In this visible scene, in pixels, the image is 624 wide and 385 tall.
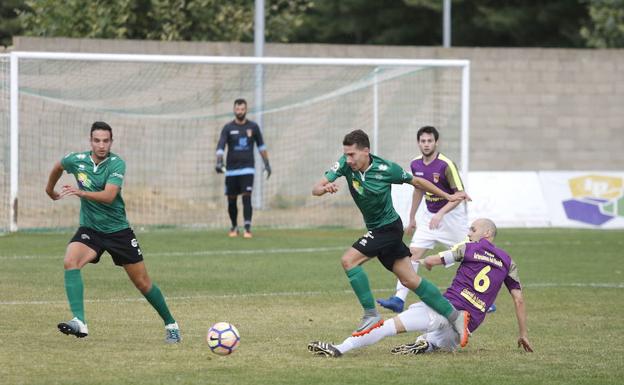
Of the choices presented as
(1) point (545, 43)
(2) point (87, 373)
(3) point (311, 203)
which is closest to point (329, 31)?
(1) point (545, 43)

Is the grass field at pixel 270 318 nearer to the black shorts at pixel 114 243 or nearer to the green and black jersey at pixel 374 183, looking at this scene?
the black shorts at pixel 114 243

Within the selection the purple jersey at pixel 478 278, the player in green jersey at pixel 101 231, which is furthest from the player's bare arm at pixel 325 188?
the player in green jersey at pixel 101 231

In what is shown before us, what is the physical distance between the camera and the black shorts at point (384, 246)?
10.3m

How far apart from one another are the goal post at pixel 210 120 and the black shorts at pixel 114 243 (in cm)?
1074

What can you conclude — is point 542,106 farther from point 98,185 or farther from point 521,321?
point 98,185

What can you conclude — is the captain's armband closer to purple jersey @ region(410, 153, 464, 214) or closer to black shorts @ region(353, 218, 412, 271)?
black shorts @ region(353, 218, 412, 271)

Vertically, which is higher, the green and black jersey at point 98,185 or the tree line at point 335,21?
the tree line at point 335,21

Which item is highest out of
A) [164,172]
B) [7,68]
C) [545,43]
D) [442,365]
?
[545,43]

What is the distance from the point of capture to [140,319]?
11945 mm

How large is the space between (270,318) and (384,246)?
Answer: 2347 millimetres

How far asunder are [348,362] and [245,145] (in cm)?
1160

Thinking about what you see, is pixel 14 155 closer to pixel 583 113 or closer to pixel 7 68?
pixel 7 68

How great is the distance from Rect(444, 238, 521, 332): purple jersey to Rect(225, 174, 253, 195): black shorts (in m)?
10.9

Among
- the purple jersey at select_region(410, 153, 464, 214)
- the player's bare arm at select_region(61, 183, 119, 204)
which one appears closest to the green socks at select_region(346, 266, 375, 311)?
the player's bare arm at select_region(61, 183, 119, 204)
